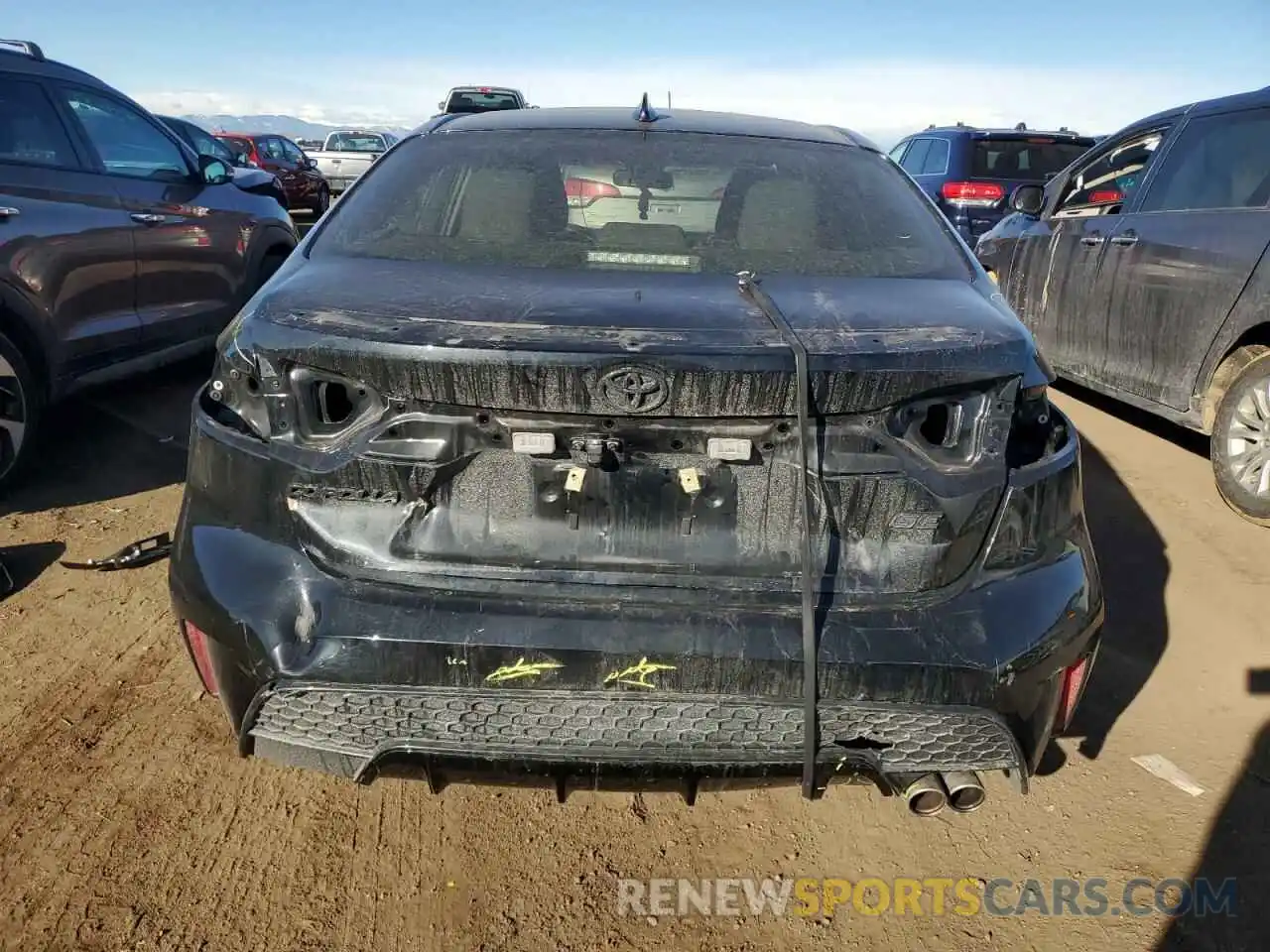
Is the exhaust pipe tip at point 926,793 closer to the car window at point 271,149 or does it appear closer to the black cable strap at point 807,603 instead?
the black cable strap at point 807,603

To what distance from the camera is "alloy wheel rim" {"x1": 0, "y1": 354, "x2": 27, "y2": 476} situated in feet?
13.3

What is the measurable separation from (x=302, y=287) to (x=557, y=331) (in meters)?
0.66

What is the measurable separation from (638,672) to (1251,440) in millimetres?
3761

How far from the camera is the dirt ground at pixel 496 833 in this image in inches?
81.4

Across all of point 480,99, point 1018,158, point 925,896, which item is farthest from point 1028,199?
point 480,99

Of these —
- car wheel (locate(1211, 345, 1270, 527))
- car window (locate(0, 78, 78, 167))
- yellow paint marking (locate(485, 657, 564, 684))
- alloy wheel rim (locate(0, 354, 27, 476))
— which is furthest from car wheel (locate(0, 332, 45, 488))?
car wheel (locate(1211, 345, 1270, 527))

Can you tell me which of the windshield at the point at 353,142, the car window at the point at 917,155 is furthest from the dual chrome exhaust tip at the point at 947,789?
the windshield at the point at 353,142

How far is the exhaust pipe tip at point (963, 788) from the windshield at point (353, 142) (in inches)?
845

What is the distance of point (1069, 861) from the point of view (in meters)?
2.29

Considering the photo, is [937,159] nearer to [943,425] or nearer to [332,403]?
[943,425]

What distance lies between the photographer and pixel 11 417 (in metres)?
4.09

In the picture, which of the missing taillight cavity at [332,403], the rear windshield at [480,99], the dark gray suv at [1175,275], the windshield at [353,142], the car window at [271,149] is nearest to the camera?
the missing taillight cavity at [332,403]

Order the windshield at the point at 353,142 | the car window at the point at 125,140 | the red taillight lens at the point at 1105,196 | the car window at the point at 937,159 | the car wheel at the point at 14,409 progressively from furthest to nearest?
the windshield at the point at 353,142
the car window at the point at 937,159
the red taillight lens at the point at 1105,196
the car window at the point at 125,140
the car wheel at the point at 14,409

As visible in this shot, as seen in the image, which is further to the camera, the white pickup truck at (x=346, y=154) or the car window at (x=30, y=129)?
the white pickup truck at (x=346, y=154)
